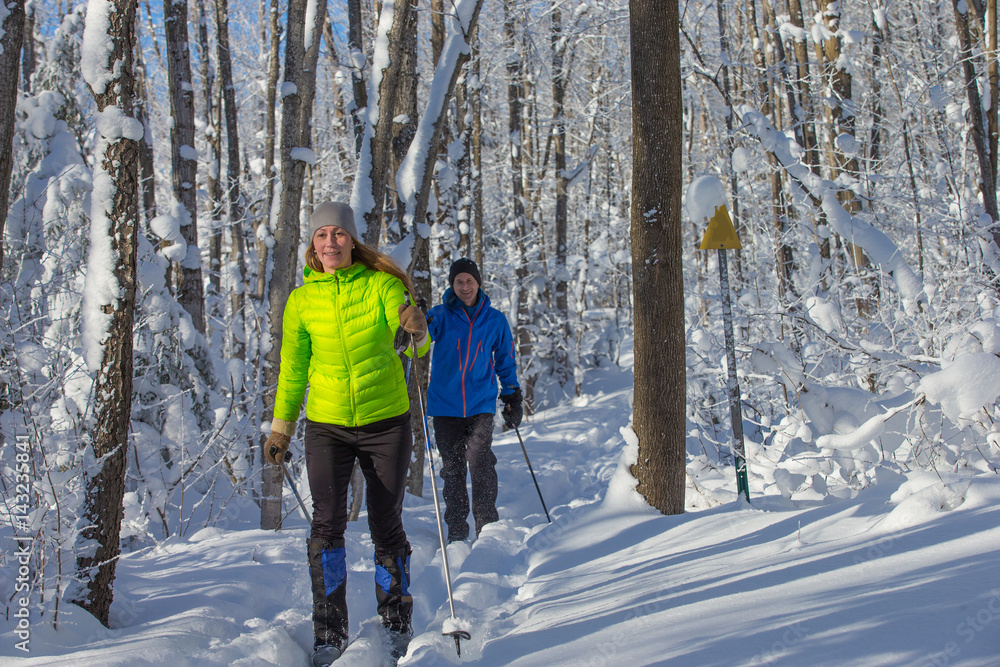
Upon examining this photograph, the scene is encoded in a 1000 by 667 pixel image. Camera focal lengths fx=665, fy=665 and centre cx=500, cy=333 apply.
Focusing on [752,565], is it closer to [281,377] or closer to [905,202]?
[281,377]

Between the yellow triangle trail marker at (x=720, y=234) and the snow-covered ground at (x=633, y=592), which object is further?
the yellow triangle trail marker at (x=720, y=234)

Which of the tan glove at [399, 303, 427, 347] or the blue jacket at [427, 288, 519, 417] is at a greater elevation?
the tan glove at [399, 303, 427, 347]

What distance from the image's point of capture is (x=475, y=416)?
4.59 metres

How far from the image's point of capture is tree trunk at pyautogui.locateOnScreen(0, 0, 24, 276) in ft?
9.90

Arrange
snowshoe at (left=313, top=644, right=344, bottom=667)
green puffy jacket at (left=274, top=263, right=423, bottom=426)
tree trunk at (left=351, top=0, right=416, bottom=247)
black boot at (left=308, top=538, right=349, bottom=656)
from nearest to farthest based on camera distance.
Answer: snowshoe at (left=313, top=644, right=344, bottom=667)
black boot at (left=308, top=538, right=349, bottom=656)
green puffy jacket at (left=274, top=263, right=423, bottom=426)
tree trunk at (left=351, top=0, right=416, bottom=247)

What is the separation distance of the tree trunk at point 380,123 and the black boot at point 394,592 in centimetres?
324

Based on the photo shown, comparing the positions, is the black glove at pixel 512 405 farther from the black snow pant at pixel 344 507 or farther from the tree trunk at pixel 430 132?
the black snow pant at pixel 344 507

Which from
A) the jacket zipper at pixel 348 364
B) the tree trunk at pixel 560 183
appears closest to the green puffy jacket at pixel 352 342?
the jacket zipper at pixel 348 364

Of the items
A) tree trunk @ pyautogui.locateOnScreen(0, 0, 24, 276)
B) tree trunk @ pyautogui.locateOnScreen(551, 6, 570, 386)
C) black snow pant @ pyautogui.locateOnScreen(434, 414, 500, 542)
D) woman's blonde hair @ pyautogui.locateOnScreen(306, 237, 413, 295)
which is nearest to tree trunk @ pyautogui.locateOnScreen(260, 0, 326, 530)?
black snow pant @ pyautogui.locateOnScreen(434, 414, 500, 542)

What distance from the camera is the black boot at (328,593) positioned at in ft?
9.08

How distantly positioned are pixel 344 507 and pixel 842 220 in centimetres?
545

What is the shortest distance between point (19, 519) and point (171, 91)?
20.2ft

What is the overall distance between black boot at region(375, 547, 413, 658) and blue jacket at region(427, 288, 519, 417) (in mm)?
1635

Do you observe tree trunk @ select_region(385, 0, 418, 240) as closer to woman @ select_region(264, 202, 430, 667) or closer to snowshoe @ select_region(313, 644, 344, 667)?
woman @ select_region(264, 202, 430, 667)
